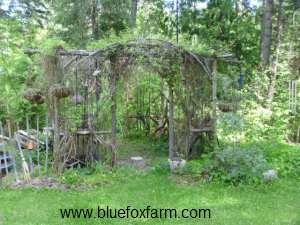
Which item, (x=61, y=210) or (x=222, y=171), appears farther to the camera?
(x=222, y=171)

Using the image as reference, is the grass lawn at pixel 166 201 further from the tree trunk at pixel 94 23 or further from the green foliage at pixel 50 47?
the tree trunk at pixel 94 23

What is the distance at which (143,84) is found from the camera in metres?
9.48

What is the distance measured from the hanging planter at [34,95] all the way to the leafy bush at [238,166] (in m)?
2.74

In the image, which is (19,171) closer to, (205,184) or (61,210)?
(61,210)

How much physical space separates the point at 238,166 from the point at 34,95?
313cm

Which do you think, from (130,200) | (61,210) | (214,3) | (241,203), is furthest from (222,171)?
(214,3)

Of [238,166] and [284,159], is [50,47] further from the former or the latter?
[284,159]

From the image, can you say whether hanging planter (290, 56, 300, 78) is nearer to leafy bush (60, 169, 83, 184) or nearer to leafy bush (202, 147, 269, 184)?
leafy bush (202, 147, 269, 184)

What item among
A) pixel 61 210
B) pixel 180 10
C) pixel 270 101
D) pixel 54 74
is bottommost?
pixel 61 210

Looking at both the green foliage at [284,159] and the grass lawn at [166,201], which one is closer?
the grass lawn at [166,201]

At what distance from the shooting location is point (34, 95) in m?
5.75

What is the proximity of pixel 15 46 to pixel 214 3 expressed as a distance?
9511 millimetres

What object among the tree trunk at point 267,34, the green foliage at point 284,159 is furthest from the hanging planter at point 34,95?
the tree trunk at point 267,34

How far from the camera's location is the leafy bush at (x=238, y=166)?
5.33 metres
